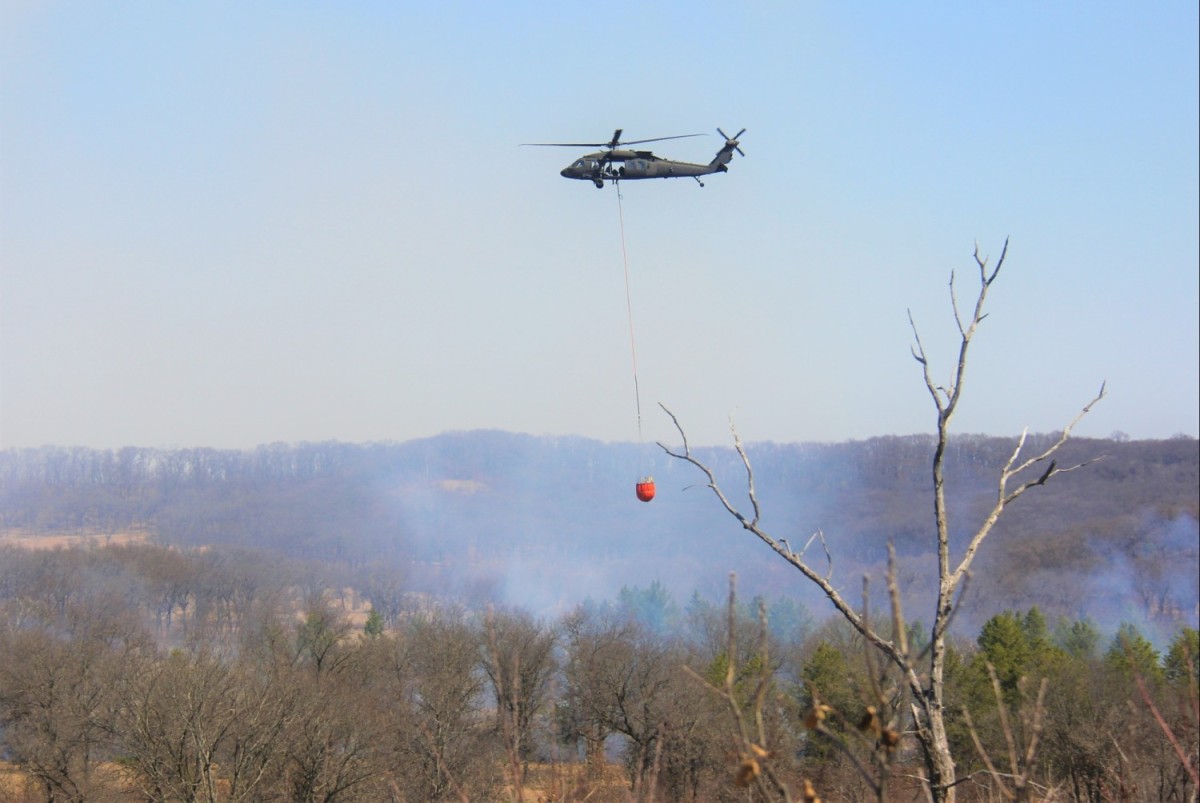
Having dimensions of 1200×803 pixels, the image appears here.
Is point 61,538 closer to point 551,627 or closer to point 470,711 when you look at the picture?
point 551,627

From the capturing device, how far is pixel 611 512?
458ft

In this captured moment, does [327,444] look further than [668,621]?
Yes

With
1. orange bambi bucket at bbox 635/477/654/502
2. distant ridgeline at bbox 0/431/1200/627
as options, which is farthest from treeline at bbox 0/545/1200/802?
distant ridgeline at bbox 0/431/1200/627

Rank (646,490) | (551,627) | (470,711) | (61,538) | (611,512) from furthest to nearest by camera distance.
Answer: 1. (611,512)
2. (61,538)
3. (551,627)
4. (470,711)
5. (646,490)

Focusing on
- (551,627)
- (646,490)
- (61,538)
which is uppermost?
(646,490)

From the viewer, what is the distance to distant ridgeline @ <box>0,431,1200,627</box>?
81688 mm

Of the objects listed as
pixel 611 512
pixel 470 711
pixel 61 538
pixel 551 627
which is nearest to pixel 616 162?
pixel 470 711

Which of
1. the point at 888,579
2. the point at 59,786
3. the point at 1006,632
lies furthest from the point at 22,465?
the point at 888,579

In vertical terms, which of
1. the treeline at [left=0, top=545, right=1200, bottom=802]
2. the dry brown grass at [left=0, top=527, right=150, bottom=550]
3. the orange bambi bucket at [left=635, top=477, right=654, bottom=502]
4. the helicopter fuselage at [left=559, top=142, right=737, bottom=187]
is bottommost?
the treeline at [left=0, top=545, right=1200, bottom=802]

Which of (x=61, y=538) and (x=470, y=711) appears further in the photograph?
(x=61, y=538)

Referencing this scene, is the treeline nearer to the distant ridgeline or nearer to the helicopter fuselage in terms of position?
the helicopter fuselage

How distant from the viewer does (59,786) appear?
3041cm

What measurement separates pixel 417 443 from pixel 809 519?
74.0 meters

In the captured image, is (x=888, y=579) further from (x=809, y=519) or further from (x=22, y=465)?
(x=22, y=465)
